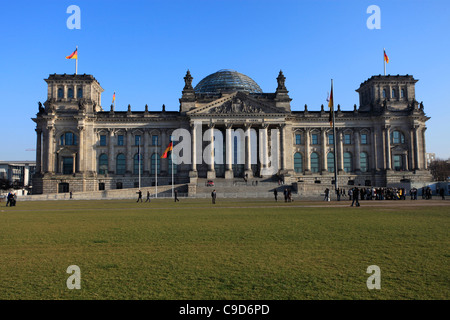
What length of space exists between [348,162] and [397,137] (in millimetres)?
12429

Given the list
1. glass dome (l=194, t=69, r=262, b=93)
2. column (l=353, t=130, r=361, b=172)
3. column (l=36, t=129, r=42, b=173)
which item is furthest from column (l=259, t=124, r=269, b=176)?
column (l=36, t=129, r=42, b=173)

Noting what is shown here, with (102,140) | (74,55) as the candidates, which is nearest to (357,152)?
(102,140)

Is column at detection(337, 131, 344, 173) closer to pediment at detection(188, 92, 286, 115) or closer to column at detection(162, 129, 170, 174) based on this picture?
pediment at detection(188, 92, 286, 115)

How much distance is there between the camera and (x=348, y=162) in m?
84.4

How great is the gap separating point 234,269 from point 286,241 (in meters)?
4.68

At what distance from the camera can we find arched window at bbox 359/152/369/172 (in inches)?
3305

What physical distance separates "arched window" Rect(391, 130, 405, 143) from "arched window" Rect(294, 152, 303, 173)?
21.4 metres

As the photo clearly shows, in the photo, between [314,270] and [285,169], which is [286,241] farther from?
[285,169]

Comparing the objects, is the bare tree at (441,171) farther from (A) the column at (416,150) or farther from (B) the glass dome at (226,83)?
(B) the glass dome at (226,83)

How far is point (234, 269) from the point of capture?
9.23 m

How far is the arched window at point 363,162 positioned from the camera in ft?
275

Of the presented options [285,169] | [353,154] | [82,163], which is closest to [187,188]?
[285,169]

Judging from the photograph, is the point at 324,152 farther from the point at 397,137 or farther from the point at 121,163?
the point at 121,163

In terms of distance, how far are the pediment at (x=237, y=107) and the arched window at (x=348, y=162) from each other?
64.2 ft
